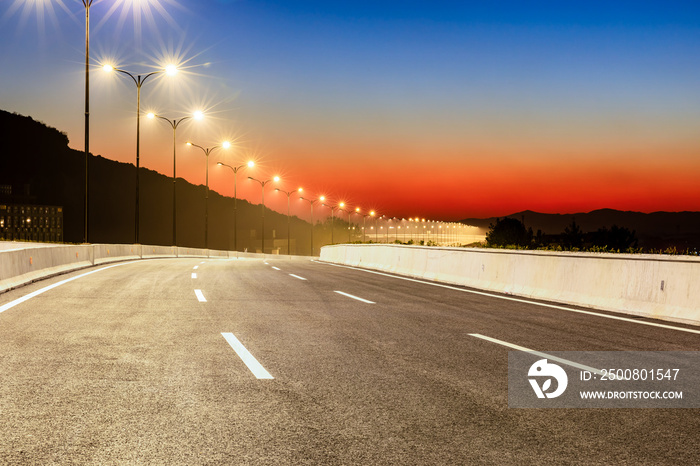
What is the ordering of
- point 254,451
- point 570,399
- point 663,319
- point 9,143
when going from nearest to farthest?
point 254,451 → point 570,399 → point 663,319 → point 9,143

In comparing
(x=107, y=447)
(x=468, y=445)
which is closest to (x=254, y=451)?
(x=107, y=447)

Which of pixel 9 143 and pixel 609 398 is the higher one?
pixel 9 143

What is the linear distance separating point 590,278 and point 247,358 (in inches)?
303

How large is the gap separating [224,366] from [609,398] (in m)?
3.53

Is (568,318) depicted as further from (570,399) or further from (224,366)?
(224,366)

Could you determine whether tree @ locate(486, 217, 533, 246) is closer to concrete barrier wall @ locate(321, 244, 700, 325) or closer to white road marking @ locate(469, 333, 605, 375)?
concrete barrier wall @ locate(321, 244, 700, 325)

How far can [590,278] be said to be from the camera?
1140 centimetres

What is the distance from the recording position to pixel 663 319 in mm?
9531

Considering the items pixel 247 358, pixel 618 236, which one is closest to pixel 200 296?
pixel 247 358

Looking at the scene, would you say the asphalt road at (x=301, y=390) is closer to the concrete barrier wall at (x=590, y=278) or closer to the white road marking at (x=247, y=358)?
the white road marking at (x=247, y=358)

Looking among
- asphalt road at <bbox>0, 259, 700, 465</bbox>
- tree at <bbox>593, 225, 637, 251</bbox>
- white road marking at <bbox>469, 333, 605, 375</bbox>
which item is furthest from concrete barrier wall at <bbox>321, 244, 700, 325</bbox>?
tree at <bbox>593, 225, 637, 251</bbox>
